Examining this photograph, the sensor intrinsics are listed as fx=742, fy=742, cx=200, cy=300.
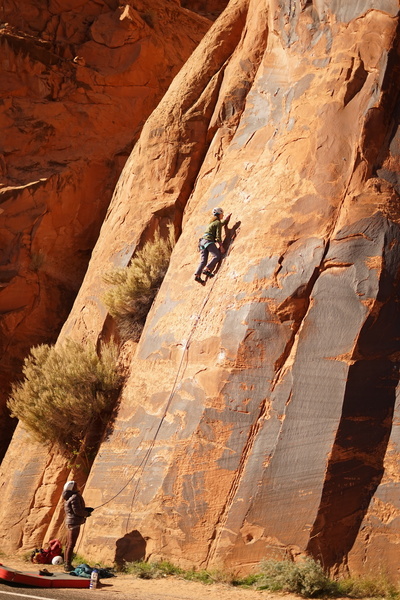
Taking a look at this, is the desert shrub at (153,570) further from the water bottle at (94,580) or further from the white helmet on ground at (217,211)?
the white helmet on ground at (217,211)

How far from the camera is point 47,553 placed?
11391mm

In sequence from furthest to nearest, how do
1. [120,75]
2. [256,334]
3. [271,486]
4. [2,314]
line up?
1. [120,75]
2. [2,314]
3. [256,334]
4. [271,486]

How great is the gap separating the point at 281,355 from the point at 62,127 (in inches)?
461

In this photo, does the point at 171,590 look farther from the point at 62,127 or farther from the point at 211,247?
the point at 62,127

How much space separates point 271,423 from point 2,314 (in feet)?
30.4

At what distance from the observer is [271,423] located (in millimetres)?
10094

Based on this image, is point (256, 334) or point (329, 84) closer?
point (256, 334)

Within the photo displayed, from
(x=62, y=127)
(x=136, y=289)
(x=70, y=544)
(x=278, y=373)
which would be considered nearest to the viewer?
(x=278, y=373)

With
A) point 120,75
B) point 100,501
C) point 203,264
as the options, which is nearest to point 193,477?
point 100,501

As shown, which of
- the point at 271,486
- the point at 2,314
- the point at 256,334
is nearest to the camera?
the point at 271,486

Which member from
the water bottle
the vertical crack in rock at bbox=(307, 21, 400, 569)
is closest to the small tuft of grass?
the vertical crack in rock at bbox=(307, 21, 400, 569)

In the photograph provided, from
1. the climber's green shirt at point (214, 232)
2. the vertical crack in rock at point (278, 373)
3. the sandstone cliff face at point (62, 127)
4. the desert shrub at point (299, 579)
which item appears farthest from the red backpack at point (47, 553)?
the sandstone cliff face at point (62, 127)

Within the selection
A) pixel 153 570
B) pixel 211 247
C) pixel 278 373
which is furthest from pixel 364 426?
pixel 211 247

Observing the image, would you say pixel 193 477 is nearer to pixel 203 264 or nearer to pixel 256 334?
pixel 256 334
